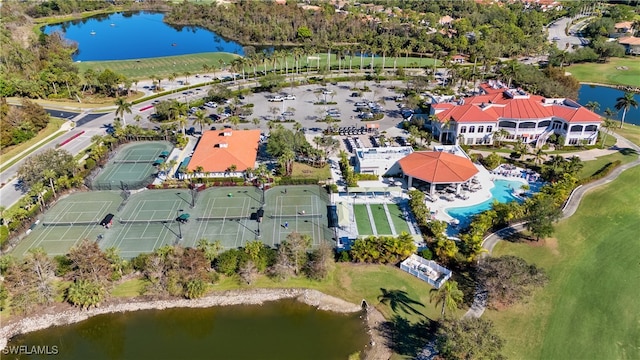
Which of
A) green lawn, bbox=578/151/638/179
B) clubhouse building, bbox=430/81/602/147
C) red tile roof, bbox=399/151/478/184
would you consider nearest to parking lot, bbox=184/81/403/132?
clubhouse building, bbox=430/81/602/147

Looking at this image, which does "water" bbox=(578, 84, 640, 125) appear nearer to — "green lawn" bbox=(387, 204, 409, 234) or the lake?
"green lawn" bbox=(387, 204, 409, 234)

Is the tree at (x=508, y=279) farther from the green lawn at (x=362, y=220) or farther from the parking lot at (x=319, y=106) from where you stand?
the parking lot at (x=319, y=106)

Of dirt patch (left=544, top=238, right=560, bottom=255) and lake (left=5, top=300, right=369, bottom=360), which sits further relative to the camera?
dirt patch (left=544, top=238, right=560, bottom=255)

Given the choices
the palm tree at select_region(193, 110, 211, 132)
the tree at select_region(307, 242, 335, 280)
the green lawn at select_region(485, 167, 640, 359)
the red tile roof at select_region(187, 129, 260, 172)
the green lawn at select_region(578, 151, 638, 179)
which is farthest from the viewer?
the palm tree at select_region(193, 110, 211, 132)

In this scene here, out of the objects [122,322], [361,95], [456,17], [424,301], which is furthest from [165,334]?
[456,17]

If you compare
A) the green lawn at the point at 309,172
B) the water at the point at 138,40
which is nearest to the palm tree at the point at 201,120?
the green lawn at the point at 309,172

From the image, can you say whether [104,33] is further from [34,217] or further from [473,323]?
[473,323]
